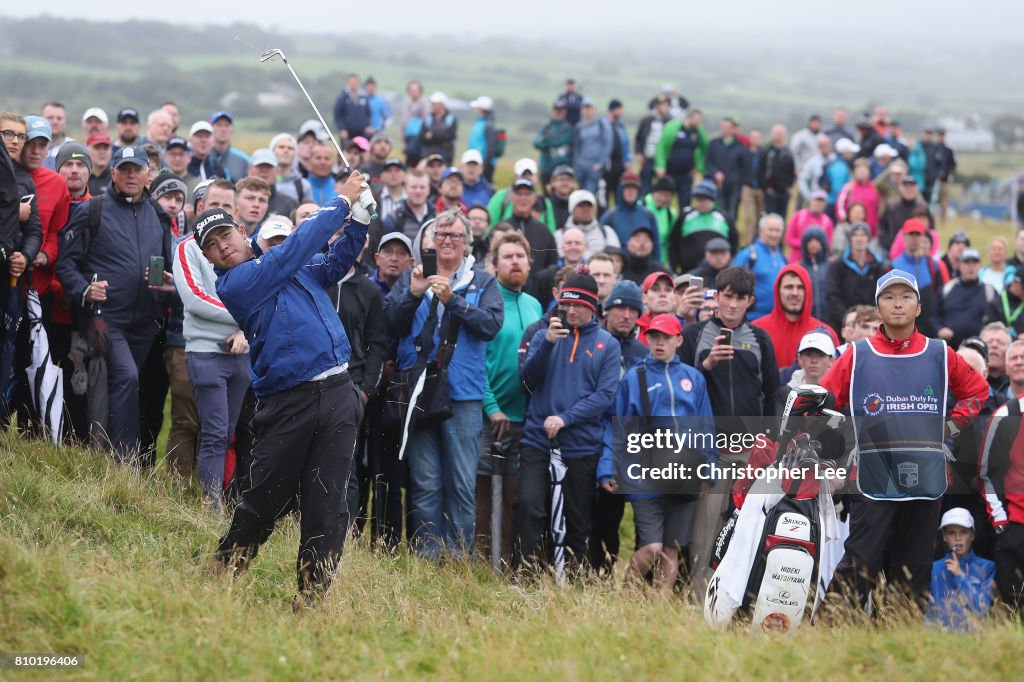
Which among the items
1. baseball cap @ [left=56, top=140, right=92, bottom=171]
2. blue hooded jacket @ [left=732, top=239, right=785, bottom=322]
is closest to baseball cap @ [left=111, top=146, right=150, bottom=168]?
baseball cap @ [left=56, top=140, right=92, bottom=171]

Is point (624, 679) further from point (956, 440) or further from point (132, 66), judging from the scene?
point (132, 66)

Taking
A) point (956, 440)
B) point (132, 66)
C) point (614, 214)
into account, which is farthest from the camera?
point (132, 66)

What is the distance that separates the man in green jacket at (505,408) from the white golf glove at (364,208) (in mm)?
2833

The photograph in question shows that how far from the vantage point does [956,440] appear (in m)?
8.82

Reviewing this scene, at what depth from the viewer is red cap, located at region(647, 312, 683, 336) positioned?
9078mm

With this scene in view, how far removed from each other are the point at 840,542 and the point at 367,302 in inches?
162

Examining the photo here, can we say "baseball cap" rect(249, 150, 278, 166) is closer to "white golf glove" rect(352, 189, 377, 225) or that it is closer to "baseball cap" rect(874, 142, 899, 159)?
"white golf glove" rect(352, 189, 377, 225)

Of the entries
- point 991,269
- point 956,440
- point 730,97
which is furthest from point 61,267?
point 730,97

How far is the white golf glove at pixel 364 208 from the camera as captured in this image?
266 inches

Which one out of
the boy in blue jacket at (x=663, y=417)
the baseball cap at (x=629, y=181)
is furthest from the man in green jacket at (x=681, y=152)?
the boy in blue jacket at (x=663, y=417)

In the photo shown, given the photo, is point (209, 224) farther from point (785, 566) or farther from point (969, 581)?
point (969, 581)

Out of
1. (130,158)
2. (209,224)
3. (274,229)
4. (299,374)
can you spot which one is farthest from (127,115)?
(299,374)

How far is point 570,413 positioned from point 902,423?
8.64ft

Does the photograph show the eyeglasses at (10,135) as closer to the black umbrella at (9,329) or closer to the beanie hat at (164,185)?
the beanie hat at (164,185)
